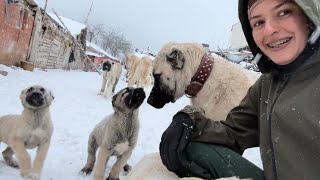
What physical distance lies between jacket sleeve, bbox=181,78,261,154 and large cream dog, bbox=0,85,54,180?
91.3 inches

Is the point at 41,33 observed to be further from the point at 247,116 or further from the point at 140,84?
the point at 247,116

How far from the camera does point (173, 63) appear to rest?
4.45 m

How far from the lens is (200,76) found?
14.3 feet

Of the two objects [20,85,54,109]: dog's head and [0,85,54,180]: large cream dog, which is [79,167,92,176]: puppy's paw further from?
[20,85,54,109]: dog's head

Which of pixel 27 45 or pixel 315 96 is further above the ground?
pixel 315 96

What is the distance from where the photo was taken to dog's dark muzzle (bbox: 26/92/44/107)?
4.58m

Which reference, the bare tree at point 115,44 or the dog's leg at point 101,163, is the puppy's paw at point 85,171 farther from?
the bare tree at point 115,44

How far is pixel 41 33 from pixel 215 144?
2316 centimetres

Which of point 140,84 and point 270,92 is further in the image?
point 140,84

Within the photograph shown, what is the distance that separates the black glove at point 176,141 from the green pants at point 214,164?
5 centimetres

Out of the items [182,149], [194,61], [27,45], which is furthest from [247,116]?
[27,45]

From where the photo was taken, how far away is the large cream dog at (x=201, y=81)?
426 cm

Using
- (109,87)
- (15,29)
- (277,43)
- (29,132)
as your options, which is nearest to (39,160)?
(29,132)

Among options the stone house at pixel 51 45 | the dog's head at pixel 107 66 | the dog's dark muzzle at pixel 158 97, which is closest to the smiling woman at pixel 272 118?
the dog's dark muzzle at pixel 158 97
